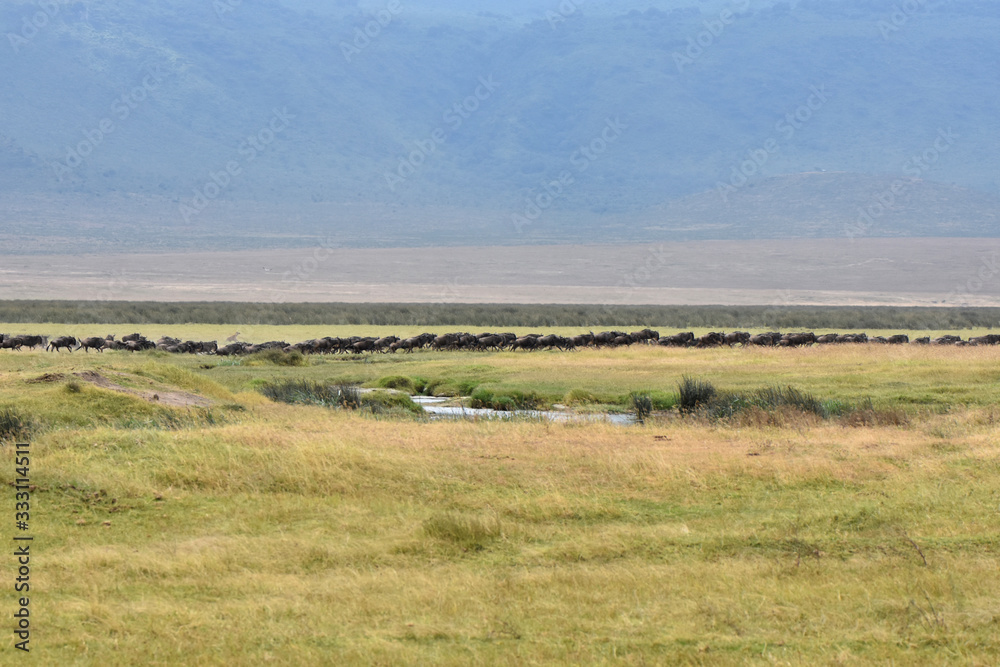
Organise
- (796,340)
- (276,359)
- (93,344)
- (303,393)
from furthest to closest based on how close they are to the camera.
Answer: (796,340)
(93,344)
(276,359)
(303,393)

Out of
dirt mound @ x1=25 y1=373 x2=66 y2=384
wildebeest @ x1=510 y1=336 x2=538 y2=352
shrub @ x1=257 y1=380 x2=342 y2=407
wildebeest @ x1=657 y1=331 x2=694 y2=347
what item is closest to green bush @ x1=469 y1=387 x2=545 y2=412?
shrub @ x1=257 y1=380 x2=342 y2=407

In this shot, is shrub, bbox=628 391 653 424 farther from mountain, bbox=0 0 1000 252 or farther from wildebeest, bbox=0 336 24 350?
mountain, bbox=0 0 1000 252

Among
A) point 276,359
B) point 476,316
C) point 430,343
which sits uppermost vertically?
point 476,316

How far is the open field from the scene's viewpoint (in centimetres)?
9506

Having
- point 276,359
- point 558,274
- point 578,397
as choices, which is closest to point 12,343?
point 276,359

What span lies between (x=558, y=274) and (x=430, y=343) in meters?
70.6

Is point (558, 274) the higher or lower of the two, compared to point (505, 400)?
higher

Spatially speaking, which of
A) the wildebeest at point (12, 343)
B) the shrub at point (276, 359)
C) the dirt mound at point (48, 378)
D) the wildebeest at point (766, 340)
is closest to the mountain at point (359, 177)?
the wildebeest at point (12, 343)

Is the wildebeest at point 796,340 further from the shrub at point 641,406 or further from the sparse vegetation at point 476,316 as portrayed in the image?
the sparse vegetation at point 476,316

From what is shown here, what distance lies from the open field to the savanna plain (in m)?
72.5

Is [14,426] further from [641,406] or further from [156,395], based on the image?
[641,406]

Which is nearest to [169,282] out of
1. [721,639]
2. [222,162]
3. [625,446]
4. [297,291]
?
[297,291]

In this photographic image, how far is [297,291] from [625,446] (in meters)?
84.8

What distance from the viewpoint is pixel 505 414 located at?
23828 mm
